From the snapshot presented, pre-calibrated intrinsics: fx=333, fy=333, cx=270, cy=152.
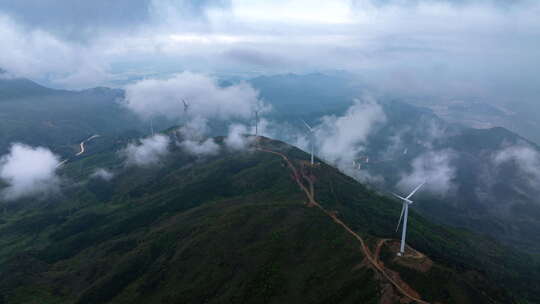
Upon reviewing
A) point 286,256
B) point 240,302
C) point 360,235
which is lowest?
point 240,302

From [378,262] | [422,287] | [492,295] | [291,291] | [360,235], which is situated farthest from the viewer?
[360,235]

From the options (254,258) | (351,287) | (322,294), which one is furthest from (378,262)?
(254,258)

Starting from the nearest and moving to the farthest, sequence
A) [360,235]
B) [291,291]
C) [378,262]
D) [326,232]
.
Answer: [378,262], [291,291], [360,235], [326,232]

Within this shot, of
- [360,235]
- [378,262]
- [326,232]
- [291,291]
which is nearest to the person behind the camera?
[378,262]

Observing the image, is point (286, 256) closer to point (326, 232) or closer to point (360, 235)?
point (326, 232)

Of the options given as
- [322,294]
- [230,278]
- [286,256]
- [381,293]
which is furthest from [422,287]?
[230,278]

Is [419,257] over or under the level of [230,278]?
over

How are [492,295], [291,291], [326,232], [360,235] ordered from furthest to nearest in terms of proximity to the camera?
1. [326,232]
2. [360,235]
3. [291,291]
4. [492,295]

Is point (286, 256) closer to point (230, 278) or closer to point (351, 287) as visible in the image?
point (230, 278)

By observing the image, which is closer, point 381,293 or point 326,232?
point 381,293
